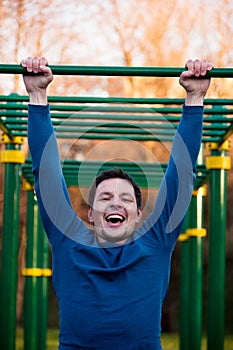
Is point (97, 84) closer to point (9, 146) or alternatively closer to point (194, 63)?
point (9, 146)

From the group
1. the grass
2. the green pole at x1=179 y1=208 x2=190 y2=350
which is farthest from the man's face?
the grass

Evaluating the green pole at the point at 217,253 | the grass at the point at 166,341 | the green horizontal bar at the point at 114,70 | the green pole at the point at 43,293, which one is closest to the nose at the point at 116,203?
the green horizontal bar at the point at 114,70

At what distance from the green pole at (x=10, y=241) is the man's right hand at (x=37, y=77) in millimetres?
2840

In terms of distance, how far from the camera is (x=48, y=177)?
2.91 metres

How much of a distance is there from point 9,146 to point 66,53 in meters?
9.30

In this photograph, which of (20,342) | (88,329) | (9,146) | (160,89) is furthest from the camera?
(160,89)

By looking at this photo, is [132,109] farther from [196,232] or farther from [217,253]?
[196,232]

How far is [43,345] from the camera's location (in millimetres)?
7883

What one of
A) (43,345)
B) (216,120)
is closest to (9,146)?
(216,120)

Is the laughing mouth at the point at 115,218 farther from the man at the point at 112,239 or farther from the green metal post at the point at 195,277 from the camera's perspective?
the green metal post at the point at 195,277

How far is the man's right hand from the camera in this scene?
295 centimetres

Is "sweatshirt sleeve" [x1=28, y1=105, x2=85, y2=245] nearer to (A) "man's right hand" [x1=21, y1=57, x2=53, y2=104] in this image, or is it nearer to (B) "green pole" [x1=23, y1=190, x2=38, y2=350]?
(A) "man's right hand" [x1=21, y1=57, x2=53, y2=104]

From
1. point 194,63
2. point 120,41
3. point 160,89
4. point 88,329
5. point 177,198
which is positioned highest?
point 120,41

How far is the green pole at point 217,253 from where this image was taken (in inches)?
216
